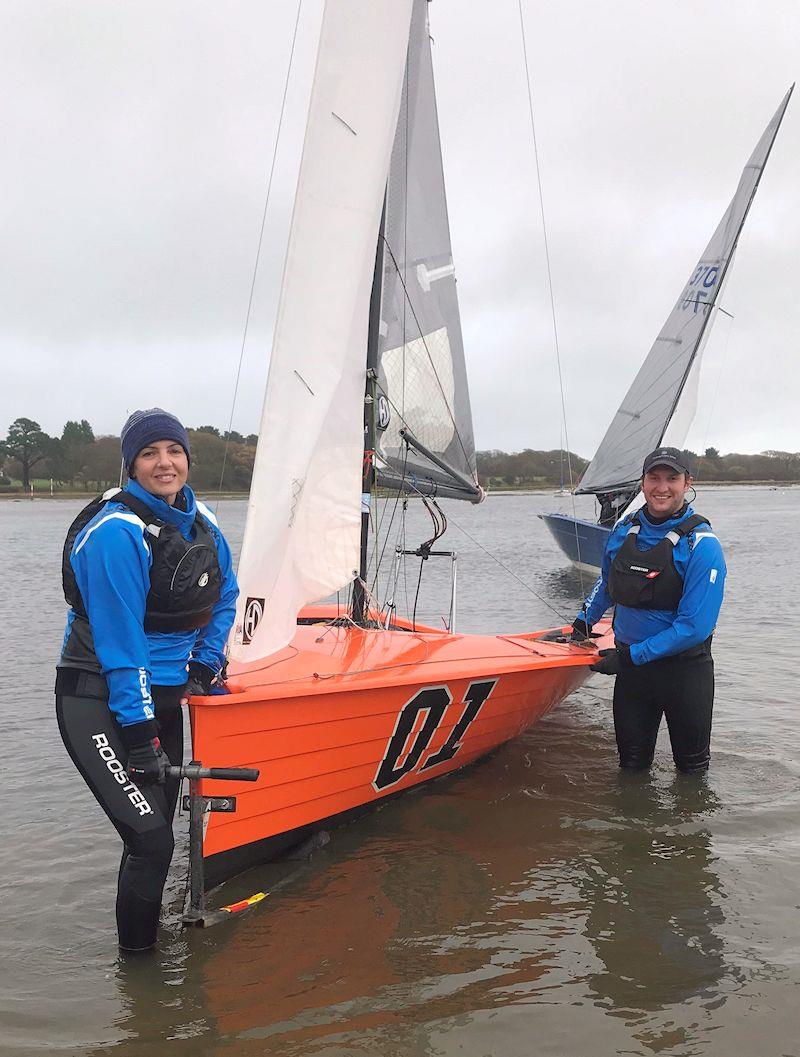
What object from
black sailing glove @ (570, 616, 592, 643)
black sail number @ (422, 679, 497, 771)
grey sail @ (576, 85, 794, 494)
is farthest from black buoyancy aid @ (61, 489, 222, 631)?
grey sail @ (576, 85, 794, 494)

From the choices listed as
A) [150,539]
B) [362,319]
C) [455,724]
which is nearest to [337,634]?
[455,724]

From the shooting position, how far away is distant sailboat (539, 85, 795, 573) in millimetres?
11367

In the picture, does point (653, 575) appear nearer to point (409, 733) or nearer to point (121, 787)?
point (409, 733)

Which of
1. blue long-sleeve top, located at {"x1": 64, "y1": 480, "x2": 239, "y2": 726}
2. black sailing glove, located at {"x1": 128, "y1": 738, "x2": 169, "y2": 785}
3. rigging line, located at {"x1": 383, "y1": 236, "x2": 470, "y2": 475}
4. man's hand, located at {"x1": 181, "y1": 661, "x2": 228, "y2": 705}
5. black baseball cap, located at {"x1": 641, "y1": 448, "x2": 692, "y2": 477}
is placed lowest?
black sailing glove, located at {"x1": 128, "y1": 738, "x2": 169, "y2": 785}

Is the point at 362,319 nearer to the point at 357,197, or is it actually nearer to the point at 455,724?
the point at 357,197

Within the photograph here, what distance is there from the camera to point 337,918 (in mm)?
3330

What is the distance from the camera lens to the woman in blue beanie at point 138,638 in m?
2.56

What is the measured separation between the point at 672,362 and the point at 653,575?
9963 mm

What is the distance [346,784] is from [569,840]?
1209mm

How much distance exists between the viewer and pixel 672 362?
13.1 m

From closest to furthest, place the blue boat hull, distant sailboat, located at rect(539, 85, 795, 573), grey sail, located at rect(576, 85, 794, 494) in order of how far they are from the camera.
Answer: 1. distant sailboat, located at rect(539, 85, 795, 573)
2. grey sail, located at rect(576, 85, 794, 494)
3. the blue boat hull

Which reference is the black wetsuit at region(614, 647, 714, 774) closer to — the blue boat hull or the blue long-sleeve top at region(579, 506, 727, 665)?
the blue long-sleeve top at region(579, 506, 727, 665)

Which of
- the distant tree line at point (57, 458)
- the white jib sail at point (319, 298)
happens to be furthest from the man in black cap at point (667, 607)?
the distant tree line at point (57, 458)

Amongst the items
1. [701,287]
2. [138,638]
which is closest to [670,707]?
[138,638]
